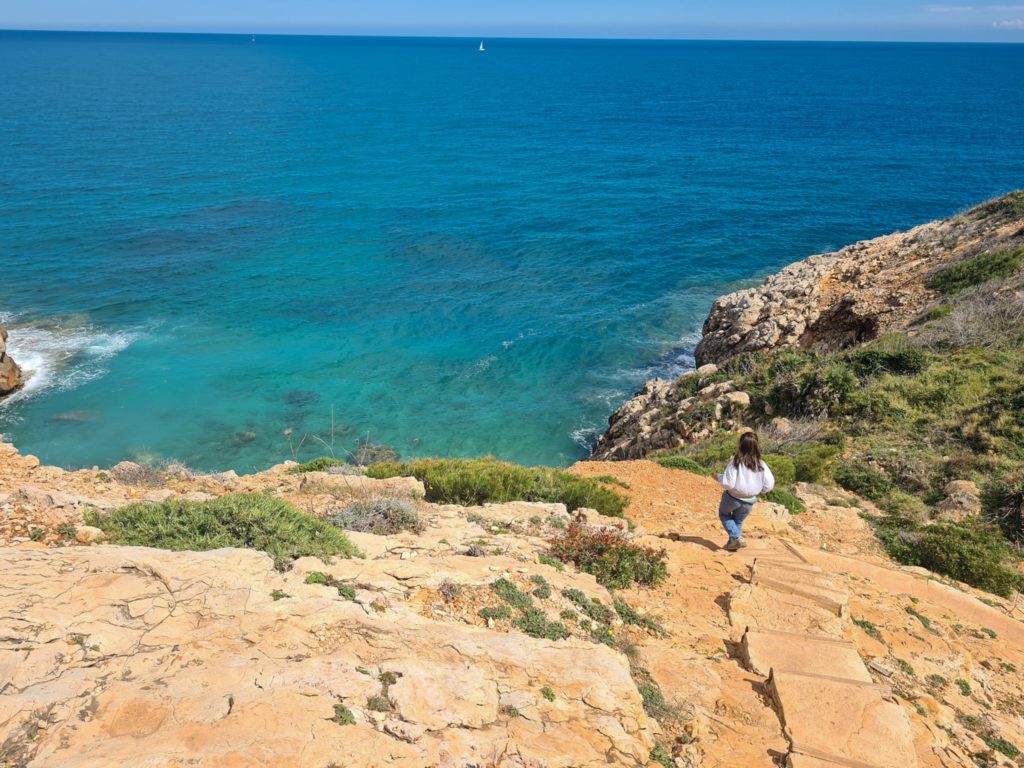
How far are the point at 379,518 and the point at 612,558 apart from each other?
11.8 ft

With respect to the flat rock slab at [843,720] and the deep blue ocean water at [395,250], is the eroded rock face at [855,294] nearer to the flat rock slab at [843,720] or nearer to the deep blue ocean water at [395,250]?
the deep blue ocean water at [395,250]

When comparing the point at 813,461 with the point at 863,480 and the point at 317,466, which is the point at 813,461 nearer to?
the point at 863,480

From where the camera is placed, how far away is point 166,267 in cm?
3928

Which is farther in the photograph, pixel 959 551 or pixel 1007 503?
pixel 1007 503

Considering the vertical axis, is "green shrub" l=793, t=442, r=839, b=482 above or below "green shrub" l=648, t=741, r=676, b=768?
below

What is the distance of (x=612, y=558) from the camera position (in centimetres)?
904

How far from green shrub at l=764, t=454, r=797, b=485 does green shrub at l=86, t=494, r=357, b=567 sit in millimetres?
9372

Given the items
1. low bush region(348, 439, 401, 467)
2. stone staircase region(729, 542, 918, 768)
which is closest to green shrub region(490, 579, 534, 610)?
stone staircase region(729, 542, 918, 768)

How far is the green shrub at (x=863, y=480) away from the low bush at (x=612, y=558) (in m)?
6.15

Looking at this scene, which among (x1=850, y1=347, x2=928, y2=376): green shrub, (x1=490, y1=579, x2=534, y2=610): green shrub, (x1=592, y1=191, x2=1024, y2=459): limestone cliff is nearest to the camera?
(x1=490, y1=579, x2=534, y2=610): green shrub

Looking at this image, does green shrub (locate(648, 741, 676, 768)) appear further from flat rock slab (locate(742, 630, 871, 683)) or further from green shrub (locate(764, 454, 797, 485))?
green shrub (locate(764, 454, 797, 485))

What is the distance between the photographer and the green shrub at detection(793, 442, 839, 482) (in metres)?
13.7

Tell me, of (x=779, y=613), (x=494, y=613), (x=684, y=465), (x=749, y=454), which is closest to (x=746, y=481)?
(x=749, y=454)

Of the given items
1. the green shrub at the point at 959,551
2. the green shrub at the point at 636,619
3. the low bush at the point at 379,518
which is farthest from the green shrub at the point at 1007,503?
the low bush at the point at 379,518
